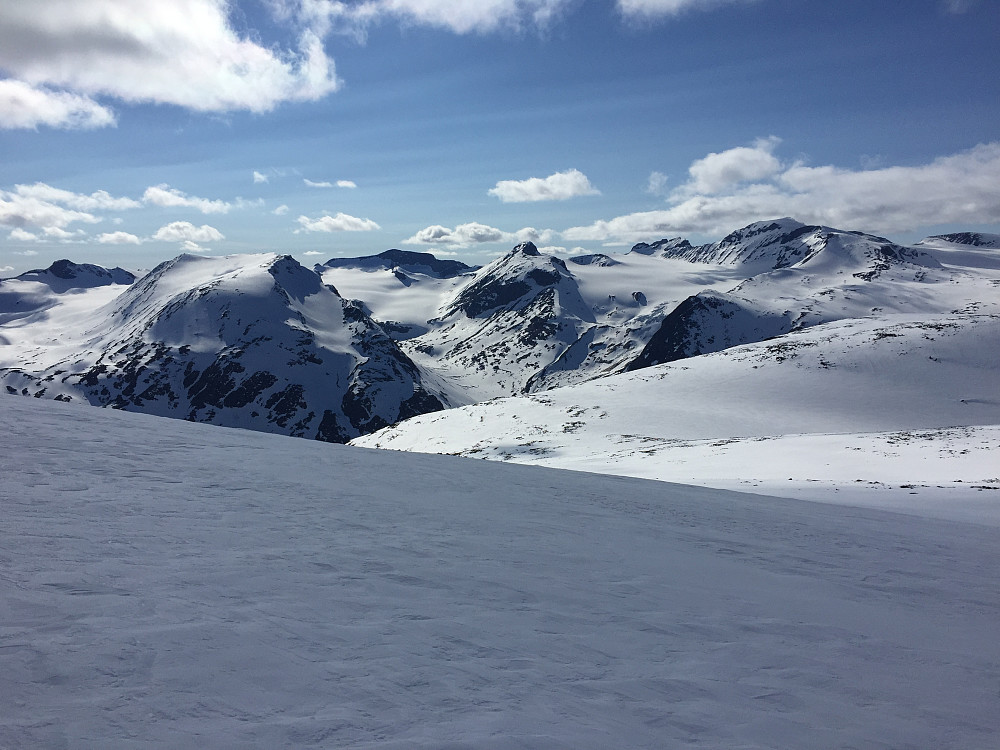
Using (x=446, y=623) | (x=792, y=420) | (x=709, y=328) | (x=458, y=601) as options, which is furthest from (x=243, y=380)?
(x=446, y=623)

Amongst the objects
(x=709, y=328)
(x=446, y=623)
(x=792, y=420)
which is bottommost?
(x=446, y=623)

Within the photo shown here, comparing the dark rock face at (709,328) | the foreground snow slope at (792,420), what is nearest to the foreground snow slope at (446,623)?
the foreground snow slope at (792,420)

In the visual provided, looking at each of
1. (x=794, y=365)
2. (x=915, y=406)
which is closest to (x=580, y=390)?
(x=794, y=365)

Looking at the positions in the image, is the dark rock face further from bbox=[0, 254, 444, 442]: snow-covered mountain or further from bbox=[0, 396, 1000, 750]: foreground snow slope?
bbox=[0, 396, 1000, 750]: foreground snow slope

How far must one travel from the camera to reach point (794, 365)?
60.8m

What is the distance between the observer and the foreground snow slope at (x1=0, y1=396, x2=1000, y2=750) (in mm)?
4836

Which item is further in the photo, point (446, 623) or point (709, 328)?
point (709, 328)

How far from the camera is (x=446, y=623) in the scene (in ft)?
21.8

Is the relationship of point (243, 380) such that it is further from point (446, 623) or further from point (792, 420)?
point (446, 623)

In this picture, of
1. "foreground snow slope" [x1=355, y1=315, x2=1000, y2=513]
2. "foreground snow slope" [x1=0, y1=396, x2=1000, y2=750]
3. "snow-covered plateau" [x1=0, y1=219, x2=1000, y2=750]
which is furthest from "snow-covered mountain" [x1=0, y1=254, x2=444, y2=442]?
"foreground snow slope" [x1=0, y1=396, x2=1000, y2=750]

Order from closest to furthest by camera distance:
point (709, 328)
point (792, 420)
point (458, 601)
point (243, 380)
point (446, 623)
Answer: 1. point (446, 623)
2. point (458, 601)
3. point (792, 420)
4. point (709, 328)
5. point (243, 380)

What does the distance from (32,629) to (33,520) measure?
3.87m

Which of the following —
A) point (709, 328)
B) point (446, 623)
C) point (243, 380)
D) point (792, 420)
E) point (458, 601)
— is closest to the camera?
point (446, 623)

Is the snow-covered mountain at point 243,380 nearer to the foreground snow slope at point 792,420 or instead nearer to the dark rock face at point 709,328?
the dark rock face at point 709,328
